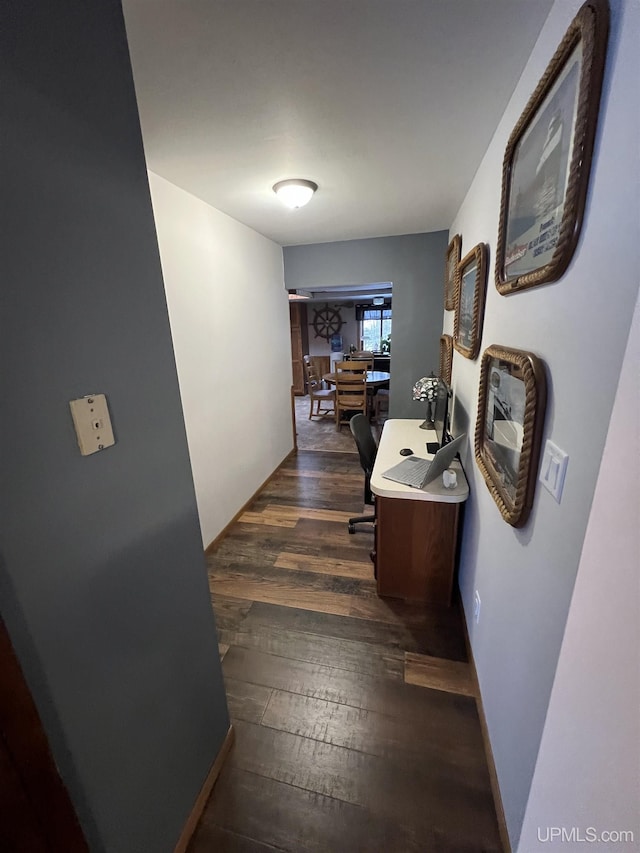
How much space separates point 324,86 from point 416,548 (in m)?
2.09

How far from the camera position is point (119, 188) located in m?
0.75

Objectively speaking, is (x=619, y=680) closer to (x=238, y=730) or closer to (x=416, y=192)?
(x=238, y=730)

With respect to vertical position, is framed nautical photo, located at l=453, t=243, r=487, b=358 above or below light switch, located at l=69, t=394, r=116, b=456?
above

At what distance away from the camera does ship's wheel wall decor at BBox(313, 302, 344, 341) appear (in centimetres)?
809

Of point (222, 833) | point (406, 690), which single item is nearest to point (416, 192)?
point (406, 690)

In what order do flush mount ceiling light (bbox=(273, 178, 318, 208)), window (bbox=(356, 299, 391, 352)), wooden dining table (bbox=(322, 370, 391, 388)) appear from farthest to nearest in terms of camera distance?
window (bbox=(356, 299, 391, 352)) → wooden dining table (bbox=(322, 370, 391, 388)) → flush mount ceiling light (bbox=(273, 178, 318, 208))

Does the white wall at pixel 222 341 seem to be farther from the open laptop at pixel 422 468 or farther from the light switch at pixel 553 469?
the light switch at pixel 553 469

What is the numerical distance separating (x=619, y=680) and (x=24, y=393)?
1247 millimetres

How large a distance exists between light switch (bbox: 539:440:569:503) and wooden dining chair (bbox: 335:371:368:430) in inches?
157

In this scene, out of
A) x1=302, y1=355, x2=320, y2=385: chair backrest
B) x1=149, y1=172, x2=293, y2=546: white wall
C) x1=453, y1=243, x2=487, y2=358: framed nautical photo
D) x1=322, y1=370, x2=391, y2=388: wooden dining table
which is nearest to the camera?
x1=453, y1=243, x2=487, y2=358: framed nautical photo

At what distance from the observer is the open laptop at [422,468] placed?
1.64 meters

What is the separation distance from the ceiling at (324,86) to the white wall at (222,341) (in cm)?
34

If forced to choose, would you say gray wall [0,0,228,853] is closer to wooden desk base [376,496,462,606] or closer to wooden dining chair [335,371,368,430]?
wooden desk base [376,496,462,606]

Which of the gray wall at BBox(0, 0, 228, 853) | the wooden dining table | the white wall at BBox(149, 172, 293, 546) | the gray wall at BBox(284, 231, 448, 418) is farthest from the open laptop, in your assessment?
the wooden dining table
